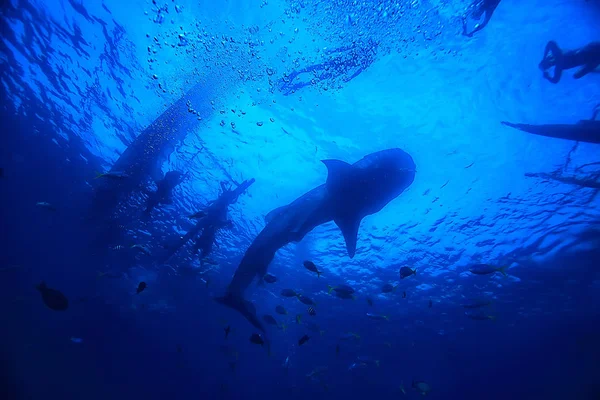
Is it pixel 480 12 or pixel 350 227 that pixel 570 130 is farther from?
pixel 350 227

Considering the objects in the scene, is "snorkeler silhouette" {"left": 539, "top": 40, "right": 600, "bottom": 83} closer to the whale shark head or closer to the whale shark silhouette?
the whale shark silhouette

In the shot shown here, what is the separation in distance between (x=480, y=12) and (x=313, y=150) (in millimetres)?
6741

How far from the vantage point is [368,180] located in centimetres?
758

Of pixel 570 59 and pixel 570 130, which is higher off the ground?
pixel 570 59

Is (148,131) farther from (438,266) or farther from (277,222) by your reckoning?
(438,266)

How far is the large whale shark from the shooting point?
7.53 meters

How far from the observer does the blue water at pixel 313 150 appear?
8.28m

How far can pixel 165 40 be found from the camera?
942 centimetres

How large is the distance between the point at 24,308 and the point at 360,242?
40.7 meters

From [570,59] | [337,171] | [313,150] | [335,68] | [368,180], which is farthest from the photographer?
[313,150]

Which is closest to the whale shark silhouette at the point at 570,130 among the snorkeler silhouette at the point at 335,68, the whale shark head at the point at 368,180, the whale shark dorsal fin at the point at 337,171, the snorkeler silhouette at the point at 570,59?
the snorkeler silhouette at the point at 570,59

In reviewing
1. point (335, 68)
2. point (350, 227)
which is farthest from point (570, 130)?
point (335, 68)

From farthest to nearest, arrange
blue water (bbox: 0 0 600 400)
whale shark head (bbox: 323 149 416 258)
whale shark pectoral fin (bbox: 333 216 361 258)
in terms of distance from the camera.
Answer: whale shark pectoral fin (bbox: 333 216 361 258), blue water (bbox: 0 0 600 400), whale shark head (bbox: 323 149 416 258)

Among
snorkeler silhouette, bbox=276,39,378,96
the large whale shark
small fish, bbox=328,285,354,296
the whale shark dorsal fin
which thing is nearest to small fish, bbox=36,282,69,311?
the large whale shark
